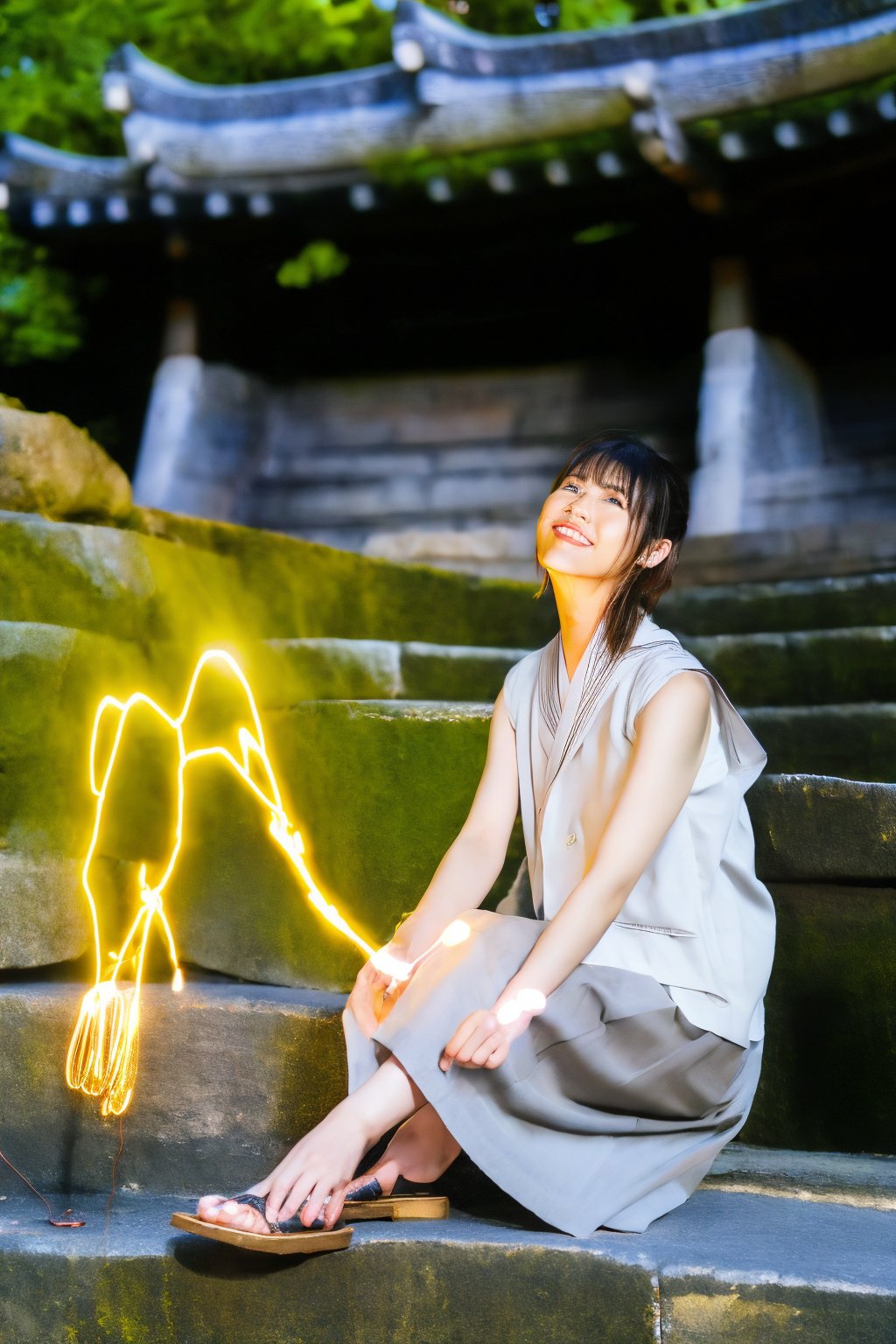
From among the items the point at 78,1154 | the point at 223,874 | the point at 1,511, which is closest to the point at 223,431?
the point at 1,511

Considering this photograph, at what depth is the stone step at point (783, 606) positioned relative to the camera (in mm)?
3389

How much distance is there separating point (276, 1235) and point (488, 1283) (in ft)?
0.94

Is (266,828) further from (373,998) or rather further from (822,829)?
(822,829)

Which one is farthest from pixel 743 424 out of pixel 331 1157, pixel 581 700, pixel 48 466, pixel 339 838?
pixel 331 1157

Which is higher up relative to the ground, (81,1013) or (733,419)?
(733,419)

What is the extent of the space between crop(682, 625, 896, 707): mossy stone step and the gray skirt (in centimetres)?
151

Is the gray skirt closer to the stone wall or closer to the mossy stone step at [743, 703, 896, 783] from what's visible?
the mossy stone step at [743, 703, 896, 783]

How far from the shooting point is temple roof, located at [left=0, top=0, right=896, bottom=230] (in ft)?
16.1

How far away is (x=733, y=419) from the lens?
5.50m

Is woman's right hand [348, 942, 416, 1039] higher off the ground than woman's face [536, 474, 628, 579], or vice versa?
woman's face [536, 474, 628, 579]

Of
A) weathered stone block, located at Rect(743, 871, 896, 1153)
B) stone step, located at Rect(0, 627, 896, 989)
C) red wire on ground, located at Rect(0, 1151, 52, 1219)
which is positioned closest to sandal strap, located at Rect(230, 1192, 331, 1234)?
red wire on ground, located at Rect(0, 1151, 52, 1219)

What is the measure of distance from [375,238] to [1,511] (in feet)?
14.0

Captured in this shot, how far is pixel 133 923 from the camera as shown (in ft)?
8.03

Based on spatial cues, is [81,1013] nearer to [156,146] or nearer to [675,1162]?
[675,1162]
